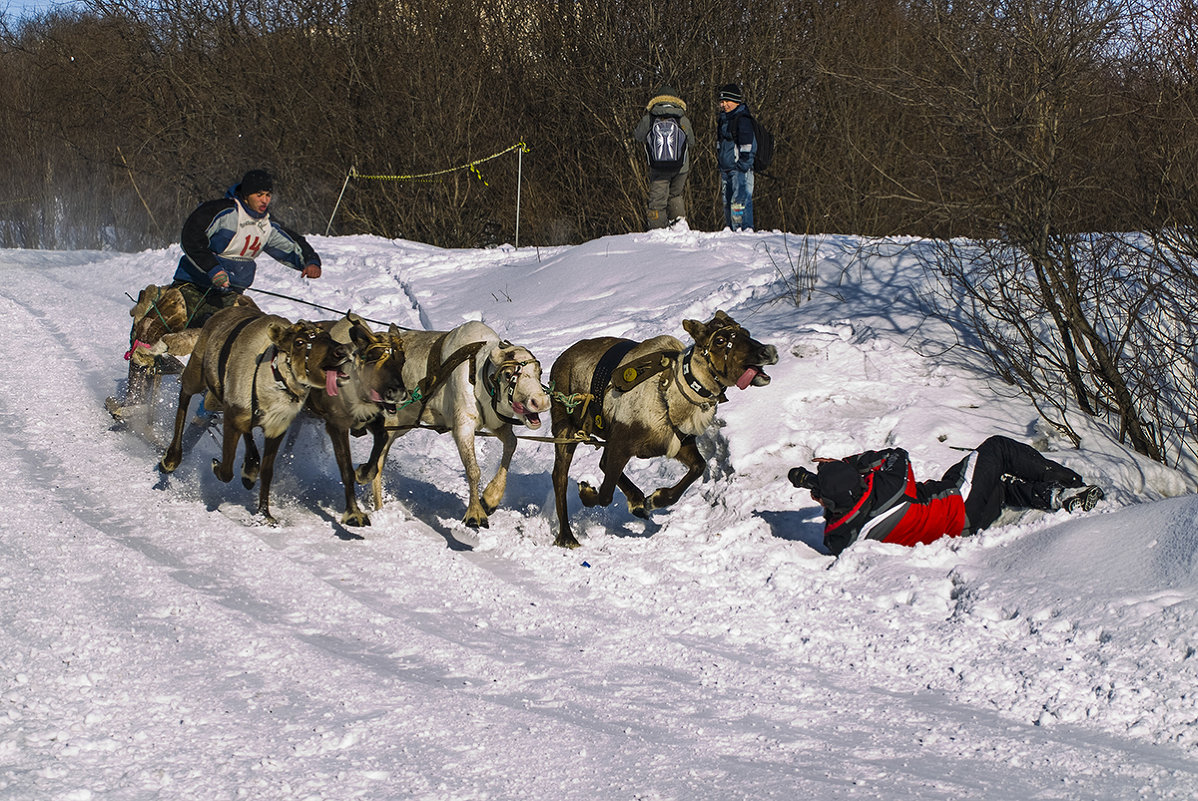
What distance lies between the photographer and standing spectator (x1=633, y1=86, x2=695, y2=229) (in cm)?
1445

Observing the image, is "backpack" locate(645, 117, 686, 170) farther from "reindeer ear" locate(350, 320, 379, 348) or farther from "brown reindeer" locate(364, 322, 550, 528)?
"reindeer ear" locate(350, 320, 379, 348)

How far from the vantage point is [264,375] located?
743 cm

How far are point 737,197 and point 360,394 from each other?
27.3 feet

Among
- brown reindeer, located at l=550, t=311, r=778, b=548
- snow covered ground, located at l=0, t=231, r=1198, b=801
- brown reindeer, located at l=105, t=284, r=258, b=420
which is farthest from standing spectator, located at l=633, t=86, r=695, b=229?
brown reindeer, located at l=550, t=311, r=778, b=548

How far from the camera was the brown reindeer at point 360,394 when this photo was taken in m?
7.46

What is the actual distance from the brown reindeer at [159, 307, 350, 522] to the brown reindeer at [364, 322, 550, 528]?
65cm

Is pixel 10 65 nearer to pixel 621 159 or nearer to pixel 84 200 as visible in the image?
pixel 84 200

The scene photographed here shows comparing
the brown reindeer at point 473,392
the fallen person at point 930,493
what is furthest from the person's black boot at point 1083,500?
the brown reindeer at point 473,392

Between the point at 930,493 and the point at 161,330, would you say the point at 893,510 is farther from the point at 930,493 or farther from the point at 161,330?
the point at 161,330

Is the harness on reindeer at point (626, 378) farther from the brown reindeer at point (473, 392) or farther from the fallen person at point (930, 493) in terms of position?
the fallen person at point (930, 493)

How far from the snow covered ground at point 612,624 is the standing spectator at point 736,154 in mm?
4634

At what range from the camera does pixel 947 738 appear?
177 inches

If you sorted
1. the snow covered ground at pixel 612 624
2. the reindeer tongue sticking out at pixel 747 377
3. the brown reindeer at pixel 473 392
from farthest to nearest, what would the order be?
the brown reindeer at pixel 473 392, the reindeer tongue sticking out at pixel 747 377, the snow covered ground at pixel 612 624

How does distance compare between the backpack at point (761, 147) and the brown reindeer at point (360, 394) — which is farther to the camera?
the backpack at point (761, 147)
